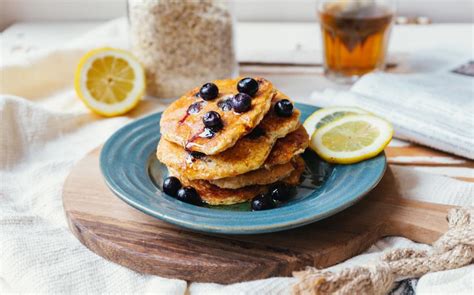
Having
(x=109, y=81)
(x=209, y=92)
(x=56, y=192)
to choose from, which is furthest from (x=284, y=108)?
(x=109, y=81)

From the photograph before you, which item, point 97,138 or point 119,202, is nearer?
point 119,202

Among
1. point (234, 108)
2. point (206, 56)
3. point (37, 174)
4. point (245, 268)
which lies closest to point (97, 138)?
point (37, 174)

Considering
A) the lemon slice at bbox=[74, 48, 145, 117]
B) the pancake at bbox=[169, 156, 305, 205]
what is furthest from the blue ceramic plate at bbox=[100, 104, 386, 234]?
the lemon slice at bbox=[74, 48, 145, 117]

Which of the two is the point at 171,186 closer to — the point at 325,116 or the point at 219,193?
the point at 219,193

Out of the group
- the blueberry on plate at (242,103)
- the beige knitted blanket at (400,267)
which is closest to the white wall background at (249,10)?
the blueberry on plate at (242,103)

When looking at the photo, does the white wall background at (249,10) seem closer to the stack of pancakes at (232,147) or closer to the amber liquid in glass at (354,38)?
the amber liquid in glass at (354,38)

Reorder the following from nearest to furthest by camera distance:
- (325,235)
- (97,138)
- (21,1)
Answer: (325,235) < (97,138) < (21,1)

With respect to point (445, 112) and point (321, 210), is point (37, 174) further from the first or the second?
point (445, 112)
